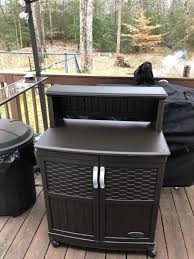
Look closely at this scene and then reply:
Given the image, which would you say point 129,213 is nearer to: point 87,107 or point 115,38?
point 87,107

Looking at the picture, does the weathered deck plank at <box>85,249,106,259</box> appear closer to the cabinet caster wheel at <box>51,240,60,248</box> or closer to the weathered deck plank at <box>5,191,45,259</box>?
the cabinet caster wheel at <box>51,240,60,248</box>

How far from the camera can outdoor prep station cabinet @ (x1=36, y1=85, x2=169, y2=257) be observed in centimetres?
134

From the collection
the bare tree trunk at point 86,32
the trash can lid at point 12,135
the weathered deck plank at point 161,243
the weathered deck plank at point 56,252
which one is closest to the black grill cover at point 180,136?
the weathered deck plank at point 161,243

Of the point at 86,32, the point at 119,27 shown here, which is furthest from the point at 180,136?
the point at 119,27

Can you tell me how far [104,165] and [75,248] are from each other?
0.73 meters

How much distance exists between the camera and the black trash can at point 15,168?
1732 mm

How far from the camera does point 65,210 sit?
154 centimetres

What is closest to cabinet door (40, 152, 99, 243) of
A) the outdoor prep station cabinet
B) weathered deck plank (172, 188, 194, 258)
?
the outdoor prep station cabinet

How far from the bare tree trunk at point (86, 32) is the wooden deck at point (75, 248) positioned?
498cm

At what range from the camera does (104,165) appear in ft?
4.40

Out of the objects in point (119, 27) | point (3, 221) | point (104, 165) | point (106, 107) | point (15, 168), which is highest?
point (119, 27)

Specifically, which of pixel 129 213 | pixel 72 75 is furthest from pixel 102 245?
pixel 72 75

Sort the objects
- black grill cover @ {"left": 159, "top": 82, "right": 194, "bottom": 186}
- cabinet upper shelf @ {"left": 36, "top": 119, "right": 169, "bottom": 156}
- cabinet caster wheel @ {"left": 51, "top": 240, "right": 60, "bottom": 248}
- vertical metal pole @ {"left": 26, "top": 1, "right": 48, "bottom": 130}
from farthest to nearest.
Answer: vertical metal pole @ {"left": 26, "top": 1, "right": 48, "bottom": 130} < black grill cover @ {"left": 159, "top": 82, "right": 194, "bottom": 186} < cabinet caster wheel @ {"left": 51, "top": 240, "right": 60, "bottom": 248} < cabinet upper shelf @ {"left": 36, "top": 119, "right": 169, "bottom": 156}

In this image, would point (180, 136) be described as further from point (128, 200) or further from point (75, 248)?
point (75, 248)
